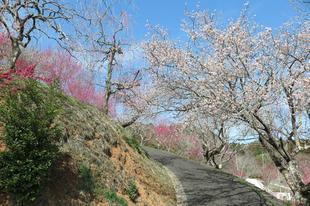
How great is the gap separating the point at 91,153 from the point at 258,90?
5485 mm

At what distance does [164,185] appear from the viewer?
1249 cm

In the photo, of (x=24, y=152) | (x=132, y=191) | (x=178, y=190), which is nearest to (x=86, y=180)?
(x=132, y=191)

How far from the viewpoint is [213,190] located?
13.7 m

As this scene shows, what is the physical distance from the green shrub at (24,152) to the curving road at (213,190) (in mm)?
6009

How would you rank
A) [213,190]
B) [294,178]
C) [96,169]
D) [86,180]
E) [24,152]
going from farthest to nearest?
[213,190] < [294,178] < [96,169] < [86,180] < [24,152]

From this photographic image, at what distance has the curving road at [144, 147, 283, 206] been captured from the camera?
1237 cm

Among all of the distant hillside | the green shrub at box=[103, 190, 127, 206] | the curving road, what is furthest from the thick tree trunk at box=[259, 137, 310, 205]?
the green shrub at box=[103, 190, 127, 206]

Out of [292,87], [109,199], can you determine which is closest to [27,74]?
[109,199]

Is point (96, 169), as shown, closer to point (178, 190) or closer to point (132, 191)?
point (132, 191)

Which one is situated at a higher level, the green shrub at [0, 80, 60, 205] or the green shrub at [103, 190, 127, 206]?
the green shrub at [0, 80, 60, 205]

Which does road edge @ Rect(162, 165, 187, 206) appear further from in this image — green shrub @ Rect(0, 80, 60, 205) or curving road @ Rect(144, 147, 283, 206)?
green shrub @ Rect(0, 80, 60, 205)

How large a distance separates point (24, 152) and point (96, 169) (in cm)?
268

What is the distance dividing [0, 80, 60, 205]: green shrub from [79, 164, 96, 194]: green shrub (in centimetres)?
120

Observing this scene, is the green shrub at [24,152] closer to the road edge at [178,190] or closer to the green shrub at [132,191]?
the green shrub at [132,191]
